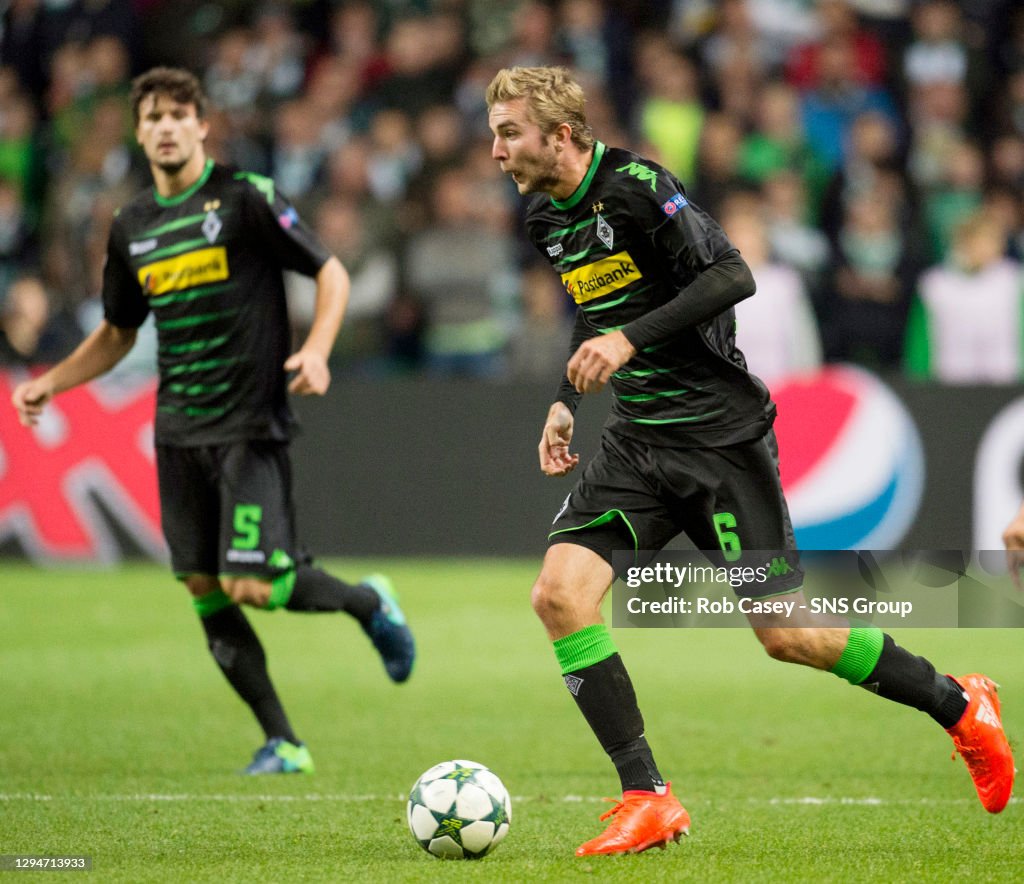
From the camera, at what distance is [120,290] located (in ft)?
22.5

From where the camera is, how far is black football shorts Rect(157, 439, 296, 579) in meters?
6.53

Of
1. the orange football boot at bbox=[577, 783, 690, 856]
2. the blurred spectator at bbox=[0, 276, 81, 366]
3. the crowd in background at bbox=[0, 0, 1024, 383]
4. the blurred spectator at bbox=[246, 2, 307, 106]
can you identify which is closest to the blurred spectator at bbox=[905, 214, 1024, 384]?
the crowd in background at bbox=[0, 0, 1024, 383]

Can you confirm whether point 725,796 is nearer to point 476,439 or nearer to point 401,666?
point 401,666

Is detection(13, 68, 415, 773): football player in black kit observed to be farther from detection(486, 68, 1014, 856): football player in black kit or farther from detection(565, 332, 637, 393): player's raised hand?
detection(565, 332, 637, 393): player's raised hand

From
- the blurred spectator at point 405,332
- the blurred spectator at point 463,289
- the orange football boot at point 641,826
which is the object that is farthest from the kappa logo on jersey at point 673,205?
the blurred spectator at point 405,332

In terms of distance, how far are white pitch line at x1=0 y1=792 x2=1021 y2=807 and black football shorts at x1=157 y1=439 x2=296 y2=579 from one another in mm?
890

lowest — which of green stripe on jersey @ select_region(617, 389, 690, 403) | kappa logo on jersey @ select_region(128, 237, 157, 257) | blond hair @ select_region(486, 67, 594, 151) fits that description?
green stripe on jersey @ select_region(617, 389, 690, 403)

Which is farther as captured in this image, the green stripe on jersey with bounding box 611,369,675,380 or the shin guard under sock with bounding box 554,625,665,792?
the green stripe on jersey with bounding box 611,369,675,380

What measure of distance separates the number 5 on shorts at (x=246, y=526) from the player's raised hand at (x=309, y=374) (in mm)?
715

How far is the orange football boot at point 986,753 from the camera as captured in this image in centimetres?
526

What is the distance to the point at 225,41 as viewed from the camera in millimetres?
16469

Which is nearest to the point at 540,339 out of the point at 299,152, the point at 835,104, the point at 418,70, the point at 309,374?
the point at 299,152

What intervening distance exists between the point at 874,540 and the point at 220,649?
6.68 meters

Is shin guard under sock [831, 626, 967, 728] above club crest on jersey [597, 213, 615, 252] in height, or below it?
below
